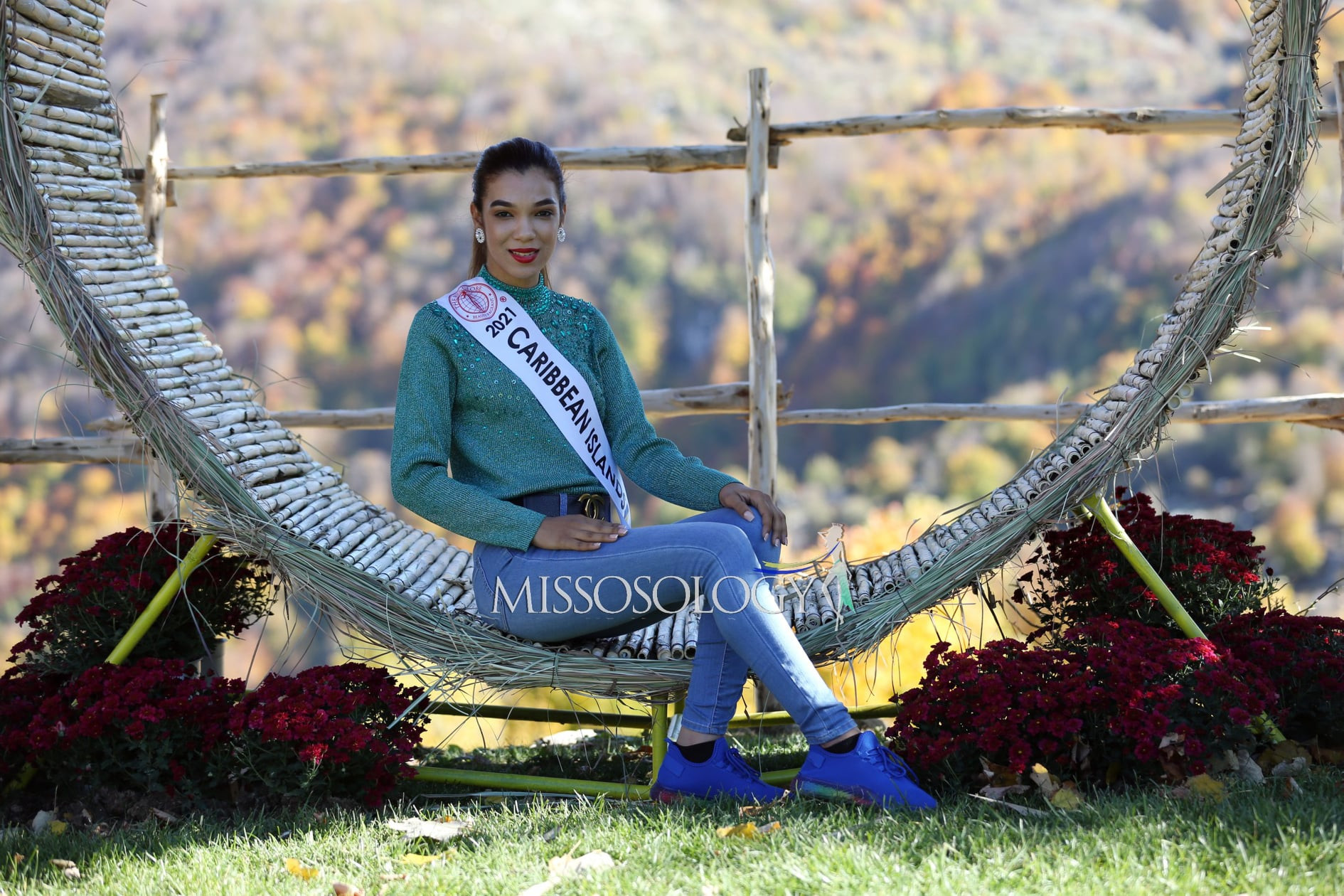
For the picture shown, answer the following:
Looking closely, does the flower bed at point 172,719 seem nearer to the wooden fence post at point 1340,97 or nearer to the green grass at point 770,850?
the green grass at point 770,850

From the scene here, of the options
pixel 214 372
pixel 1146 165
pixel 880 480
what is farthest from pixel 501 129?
pixel 214 372

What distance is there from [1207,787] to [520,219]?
1518mm

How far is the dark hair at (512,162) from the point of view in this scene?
216cm

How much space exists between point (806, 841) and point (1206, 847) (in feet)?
1.69

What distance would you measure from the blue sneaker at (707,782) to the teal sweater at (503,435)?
462 millimetres

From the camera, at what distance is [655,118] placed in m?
14.2

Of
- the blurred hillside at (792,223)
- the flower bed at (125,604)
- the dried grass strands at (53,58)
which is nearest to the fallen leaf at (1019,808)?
the flower bed at (125,604)

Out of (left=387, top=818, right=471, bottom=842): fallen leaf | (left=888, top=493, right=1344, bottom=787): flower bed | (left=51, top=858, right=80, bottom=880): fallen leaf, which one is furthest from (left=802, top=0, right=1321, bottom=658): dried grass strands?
(left=51, top=858, right=80, bottom=880): fallen leaf

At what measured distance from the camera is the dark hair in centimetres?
216

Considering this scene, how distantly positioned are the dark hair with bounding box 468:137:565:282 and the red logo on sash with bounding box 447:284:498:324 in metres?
0.15

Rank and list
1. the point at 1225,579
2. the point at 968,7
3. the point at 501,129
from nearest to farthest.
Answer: the point at 1225,579 → the point at 501,129 → the point at 968,7

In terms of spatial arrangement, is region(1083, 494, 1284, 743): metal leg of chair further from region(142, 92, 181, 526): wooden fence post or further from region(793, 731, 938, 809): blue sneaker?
region(142, 92, 181, 526): wooden fence post

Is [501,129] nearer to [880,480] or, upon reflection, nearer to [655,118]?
[655,118]

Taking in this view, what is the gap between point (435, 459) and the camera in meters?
2.05
